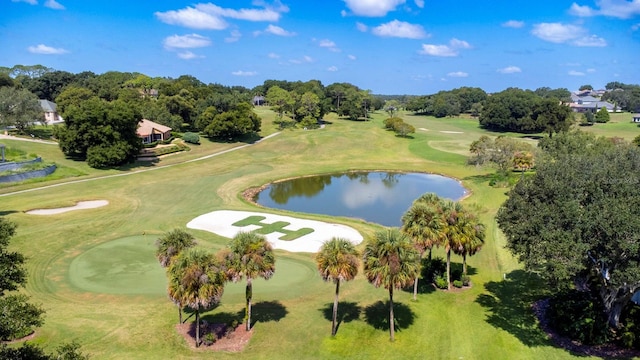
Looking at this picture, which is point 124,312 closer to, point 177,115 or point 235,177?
point 235,177

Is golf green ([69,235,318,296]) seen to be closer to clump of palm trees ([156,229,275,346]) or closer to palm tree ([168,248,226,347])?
clump of palm trees ([156,229,275,346])

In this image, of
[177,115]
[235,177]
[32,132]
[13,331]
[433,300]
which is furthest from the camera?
[177,115]

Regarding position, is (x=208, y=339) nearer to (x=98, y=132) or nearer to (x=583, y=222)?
(x=583, y=222)

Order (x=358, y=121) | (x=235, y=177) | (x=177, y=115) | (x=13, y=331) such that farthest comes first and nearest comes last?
(x=358, y=121)
(x=177, y=115)
(x=235, y=177)
(x=13, y=331)

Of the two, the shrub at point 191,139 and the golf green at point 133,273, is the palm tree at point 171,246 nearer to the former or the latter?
the golf green at point 133,273

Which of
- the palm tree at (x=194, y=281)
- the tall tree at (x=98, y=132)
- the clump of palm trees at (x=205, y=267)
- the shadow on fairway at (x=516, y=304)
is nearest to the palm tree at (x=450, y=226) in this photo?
the shadow on fairway at (x=516, y=304)

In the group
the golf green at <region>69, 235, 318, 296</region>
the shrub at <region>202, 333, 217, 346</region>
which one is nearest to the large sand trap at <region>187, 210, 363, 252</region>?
the golf green at <region>69, 235, 318, 296</region>

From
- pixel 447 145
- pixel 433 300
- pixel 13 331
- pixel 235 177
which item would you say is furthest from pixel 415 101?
pixel 13 331
